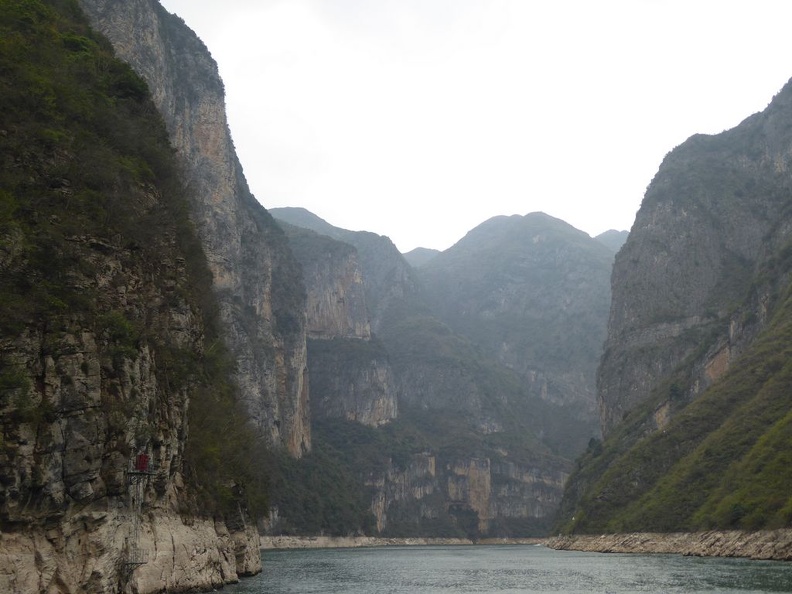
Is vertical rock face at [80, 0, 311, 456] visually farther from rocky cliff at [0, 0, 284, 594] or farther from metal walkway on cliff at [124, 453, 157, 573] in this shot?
metal walkway on cliff at [124, 453, 157, 573]

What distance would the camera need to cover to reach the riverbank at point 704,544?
72125 mm

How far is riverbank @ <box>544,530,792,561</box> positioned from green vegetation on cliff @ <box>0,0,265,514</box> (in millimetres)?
42343

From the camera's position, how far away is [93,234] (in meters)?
42.5

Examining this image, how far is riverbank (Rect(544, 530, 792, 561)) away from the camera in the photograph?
237ft

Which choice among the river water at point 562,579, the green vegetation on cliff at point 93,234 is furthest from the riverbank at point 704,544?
the green vegetation on cliff at point 93,234

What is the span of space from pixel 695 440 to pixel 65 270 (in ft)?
317

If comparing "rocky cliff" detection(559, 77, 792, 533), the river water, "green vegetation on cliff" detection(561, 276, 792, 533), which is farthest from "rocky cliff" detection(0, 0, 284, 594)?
"rocky cliff" detection(559, 77, 792, 533)

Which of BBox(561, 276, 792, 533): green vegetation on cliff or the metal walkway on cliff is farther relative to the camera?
BBox(561, 276, 792, 533): green vegetation on cliff

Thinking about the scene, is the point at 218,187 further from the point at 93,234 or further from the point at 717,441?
the point at 93,234

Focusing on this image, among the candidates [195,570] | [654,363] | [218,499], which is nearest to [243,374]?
[654,363]

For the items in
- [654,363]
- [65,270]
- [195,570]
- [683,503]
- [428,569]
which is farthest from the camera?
[654,363]

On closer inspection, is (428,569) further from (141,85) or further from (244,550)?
(141,85)

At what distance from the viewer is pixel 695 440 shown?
117750 mm

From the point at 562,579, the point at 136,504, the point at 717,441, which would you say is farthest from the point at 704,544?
the point at 136,504
